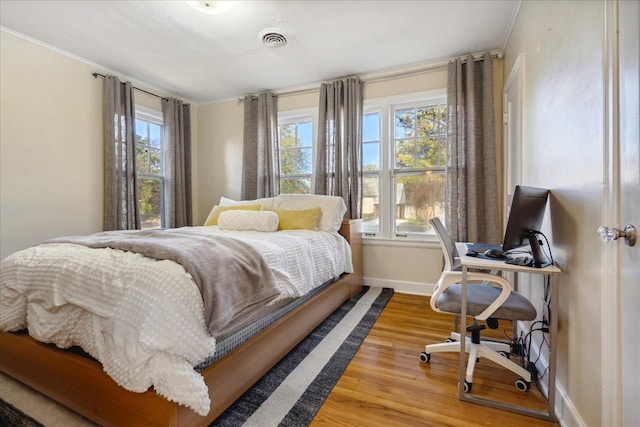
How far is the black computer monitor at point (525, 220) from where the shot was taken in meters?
1.37

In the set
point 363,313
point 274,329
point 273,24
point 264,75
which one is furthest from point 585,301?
point 264,75

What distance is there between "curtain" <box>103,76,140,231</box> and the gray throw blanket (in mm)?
1659

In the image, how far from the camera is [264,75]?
341 centimetres

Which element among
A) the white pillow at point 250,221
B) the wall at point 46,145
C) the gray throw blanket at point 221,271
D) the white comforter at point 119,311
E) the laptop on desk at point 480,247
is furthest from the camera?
the white pillow at point 250,221

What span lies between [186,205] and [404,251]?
303cm

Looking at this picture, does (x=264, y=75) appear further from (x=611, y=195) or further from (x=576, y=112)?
(x=611, y=195)

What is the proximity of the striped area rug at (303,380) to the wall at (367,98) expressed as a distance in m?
0.95

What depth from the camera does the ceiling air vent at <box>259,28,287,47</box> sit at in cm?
249

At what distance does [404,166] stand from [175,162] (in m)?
2.98

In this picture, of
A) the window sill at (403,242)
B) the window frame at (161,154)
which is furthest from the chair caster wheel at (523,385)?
the window frame at (161,154)

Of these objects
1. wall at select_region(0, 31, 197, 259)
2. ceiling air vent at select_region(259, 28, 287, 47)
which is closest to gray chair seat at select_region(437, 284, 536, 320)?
ceiling air vent at select_region(259, 28, 287, 47)

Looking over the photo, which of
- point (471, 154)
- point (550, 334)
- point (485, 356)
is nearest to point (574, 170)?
point (550, 334)

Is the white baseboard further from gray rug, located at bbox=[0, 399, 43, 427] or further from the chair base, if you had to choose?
gray rug, located at bbox=[0, 399, 43, 427]

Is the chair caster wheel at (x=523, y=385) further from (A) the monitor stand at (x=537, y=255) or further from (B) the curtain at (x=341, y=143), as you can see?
(B) the curtain at (x=341, y=143)
